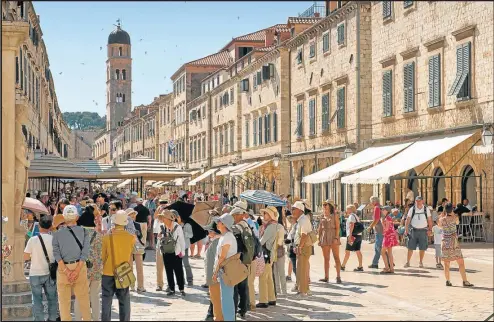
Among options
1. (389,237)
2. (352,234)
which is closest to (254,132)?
(352,234)

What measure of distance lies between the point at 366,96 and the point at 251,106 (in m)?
17.5

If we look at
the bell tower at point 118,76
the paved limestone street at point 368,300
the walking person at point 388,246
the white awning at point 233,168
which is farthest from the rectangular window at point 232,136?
the bell tower at point 118,76

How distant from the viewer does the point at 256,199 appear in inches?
736

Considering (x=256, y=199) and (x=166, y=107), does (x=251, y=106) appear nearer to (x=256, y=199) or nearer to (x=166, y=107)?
(x=256, y=199)

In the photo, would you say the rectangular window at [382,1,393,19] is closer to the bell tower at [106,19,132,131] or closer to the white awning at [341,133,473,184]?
the white awning at [341,133,473,184]

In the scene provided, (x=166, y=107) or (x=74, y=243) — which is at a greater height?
(x=166, y=107)

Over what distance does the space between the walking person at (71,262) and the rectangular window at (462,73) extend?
50.7ft

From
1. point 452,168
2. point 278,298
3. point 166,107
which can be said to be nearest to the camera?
point 278,298

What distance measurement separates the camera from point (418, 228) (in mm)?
18219

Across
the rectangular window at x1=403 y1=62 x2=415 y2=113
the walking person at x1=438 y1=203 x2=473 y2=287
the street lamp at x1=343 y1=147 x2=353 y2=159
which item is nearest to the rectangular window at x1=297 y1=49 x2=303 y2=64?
the street lamp at x1=343 y1=147 x2=353 y2=159

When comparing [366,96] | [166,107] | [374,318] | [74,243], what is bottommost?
[374,318]

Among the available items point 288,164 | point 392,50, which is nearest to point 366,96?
point 392,50

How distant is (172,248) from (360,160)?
1426 centimetres

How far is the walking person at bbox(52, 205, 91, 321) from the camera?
9.93 meters
